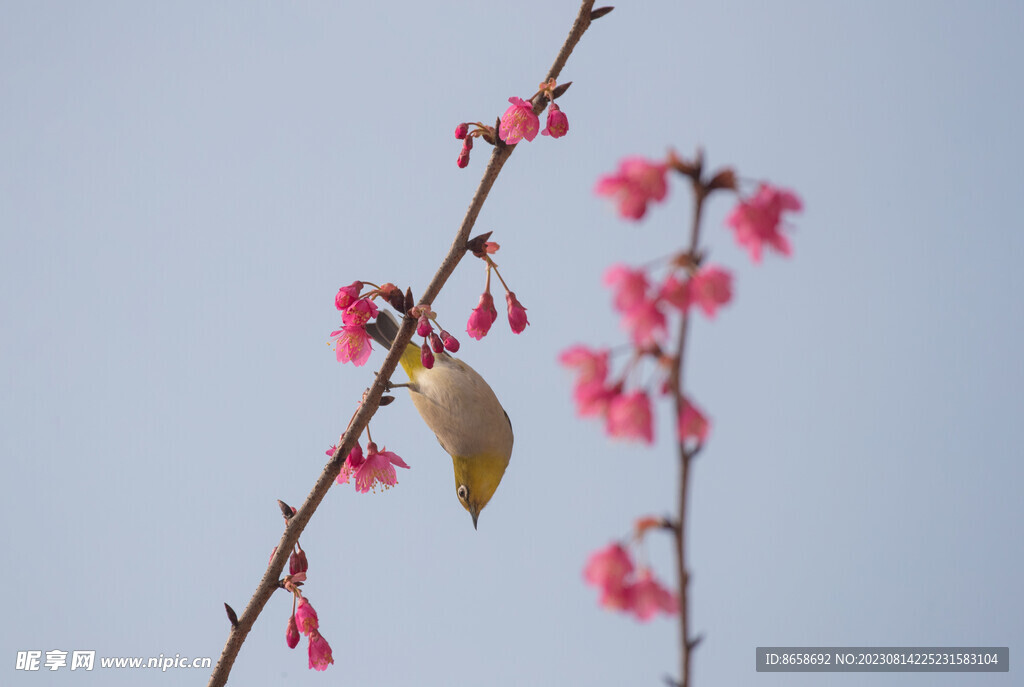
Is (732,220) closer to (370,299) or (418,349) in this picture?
(370,299)

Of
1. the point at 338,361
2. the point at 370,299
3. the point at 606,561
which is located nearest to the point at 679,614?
the point at 606,561

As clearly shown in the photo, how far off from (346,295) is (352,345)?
0.18 m

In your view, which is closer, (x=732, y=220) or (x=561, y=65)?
(x=732, y=220)

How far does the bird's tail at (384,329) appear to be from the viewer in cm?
239

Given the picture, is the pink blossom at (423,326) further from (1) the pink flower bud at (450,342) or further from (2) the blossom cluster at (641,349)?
(2) the blossom cluster at (641,349)

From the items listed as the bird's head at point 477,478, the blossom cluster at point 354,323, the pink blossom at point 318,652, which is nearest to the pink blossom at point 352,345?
the blossom cluster at point 354,323

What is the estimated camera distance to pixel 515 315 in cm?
188

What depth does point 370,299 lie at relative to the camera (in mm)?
1763

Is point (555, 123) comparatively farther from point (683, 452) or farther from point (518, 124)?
point (683, 452)

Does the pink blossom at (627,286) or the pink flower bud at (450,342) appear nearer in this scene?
the pink blossom at (627,286)

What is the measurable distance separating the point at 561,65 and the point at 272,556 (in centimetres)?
102

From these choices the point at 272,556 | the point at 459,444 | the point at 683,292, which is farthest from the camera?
the point at 459,444

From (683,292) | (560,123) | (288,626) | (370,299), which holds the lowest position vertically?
(288,626)

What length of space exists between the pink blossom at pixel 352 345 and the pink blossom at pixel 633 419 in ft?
3.55
